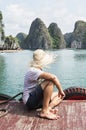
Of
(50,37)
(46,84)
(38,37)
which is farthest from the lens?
(50,37)

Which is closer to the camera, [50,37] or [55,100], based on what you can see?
[55,100]

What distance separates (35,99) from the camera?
233 inches

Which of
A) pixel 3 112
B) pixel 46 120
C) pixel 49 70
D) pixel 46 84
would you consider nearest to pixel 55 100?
pixel 46 84

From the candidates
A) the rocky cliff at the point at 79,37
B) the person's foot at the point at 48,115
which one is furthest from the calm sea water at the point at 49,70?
the rocky cliff at the point at 79,37

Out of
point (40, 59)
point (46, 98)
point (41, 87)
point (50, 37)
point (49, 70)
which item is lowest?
point (50, 37)

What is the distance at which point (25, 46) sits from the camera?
632 feet

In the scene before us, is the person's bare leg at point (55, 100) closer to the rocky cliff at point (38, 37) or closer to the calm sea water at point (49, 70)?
the calm sea water at point (49, 70)

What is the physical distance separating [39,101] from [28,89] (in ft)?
0.97

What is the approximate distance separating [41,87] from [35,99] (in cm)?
25

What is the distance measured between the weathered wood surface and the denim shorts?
0.12 m

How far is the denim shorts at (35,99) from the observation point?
586 cm

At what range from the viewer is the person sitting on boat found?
18.9 ft

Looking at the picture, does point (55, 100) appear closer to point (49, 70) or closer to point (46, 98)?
point (46, 98)

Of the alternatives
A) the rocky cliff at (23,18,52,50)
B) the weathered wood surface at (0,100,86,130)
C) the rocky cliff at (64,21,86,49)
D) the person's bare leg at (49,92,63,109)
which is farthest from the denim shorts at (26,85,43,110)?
the rocky cliff at (64,21,86,49)
